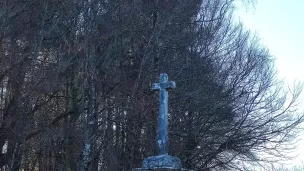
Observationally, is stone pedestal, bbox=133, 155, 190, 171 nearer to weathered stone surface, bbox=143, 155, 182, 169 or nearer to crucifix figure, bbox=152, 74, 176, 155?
weathered stone surface, bbox=143, 155, 182, 169

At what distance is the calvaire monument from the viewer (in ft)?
19.4

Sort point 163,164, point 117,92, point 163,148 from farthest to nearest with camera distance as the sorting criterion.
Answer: point 117,92 < point 163,148 < point 163,164

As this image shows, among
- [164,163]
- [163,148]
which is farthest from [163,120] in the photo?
[164,163]

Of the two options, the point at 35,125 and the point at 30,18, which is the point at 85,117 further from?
the point at 30,18

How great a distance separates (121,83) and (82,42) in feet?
5.21

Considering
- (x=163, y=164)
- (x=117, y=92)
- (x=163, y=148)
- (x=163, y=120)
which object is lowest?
(x=163, y=164)

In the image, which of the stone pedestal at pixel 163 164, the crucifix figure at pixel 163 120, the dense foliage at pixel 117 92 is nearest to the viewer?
the stone pedestal at pixel 163 164

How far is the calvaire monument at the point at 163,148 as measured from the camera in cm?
592

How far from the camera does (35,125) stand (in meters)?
13.6

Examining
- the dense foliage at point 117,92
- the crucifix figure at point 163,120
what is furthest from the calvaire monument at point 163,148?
the dense foliage at point 117,92

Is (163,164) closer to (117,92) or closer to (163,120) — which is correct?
(163,120)

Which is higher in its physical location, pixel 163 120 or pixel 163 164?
pixel 163 120

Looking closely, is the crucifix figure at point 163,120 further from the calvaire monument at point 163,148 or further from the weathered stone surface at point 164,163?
the weathered stone surface at point 164,163

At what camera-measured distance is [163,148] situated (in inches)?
257
